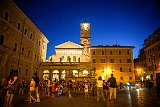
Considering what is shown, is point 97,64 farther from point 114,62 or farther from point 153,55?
point 153,55

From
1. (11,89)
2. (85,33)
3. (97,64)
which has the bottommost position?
(11,89)

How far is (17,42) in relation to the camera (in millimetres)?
30016

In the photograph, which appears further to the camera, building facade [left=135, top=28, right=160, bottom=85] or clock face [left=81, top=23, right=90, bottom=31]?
clock face [left=81, top=23, right=90, bottom=31]

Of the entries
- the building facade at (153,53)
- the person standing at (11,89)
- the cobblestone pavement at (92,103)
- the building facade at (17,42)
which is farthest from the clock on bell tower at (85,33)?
the person standing at (11,89)

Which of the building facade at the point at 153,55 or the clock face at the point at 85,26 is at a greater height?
the clock face at the point at 85,26

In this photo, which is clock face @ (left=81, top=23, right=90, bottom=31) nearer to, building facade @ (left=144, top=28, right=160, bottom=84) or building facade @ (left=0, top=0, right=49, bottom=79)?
building facade @ (left=144, top=28, right=160, bottom=84)

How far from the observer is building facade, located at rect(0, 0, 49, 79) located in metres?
25.0

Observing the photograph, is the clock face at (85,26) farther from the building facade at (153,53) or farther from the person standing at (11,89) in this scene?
the person standing at (11,89)

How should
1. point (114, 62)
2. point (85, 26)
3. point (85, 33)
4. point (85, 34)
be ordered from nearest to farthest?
1. point (114, 62)
2. point (85, 34)
3. point (85, 33)
4. point (85, 26)

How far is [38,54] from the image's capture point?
1714 inches

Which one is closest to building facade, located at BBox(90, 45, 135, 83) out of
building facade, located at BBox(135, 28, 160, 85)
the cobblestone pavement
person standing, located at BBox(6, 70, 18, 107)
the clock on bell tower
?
building facade, located at BBox(135, 28, 160, 85)

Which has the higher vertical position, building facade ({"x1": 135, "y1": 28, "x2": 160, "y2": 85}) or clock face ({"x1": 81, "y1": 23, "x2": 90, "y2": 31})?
clock face ({"x1": 81, "y1": 23, "x2": 90, "y2": 31})

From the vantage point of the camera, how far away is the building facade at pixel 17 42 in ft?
82.1

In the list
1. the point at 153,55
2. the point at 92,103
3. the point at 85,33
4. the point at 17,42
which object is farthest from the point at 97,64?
the point at 92,103
